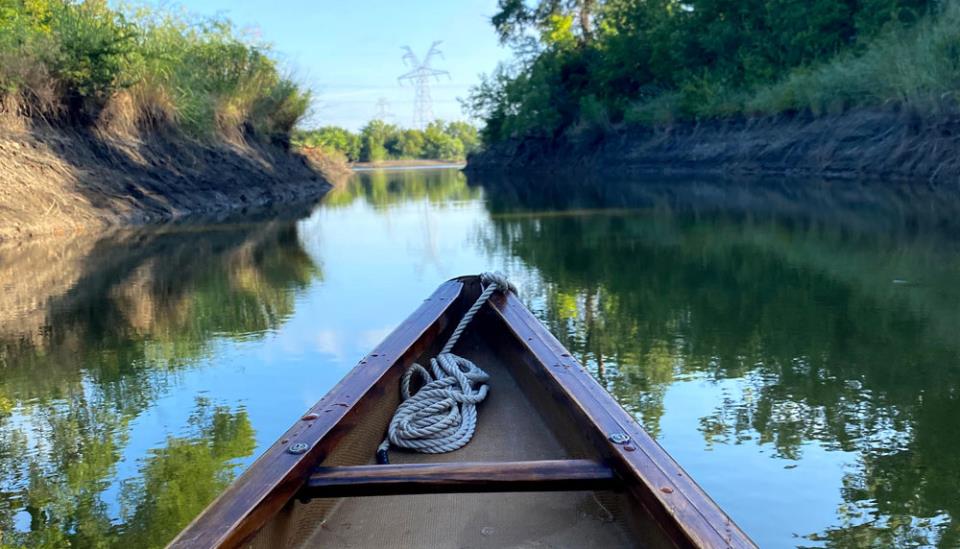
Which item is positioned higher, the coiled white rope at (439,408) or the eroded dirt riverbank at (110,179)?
the eroded dirt riverbank at (110,179)

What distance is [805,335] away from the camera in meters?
4.58

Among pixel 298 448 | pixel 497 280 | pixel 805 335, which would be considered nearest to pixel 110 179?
pixel 497 280

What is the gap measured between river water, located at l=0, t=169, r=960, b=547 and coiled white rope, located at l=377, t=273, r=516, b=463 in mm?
713

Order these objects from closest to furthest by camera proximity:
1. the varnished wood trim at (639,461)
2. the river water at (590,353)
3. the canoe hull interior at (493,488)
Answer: the varnished wood trim at (639,461), the canoe hull interior at (493,488), the river water at (590,353)

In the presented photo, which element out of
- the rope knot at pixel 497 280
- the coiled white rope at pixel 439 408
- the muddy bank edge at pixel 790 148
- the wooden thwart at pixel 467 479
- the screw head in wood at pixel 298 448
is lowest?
the coiled white rope at pixel 439 408

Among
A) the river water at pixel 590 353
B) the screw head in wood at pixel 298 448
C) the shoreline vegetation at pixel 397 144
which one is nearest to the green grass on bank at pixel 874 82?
the river water at pixel 590 353

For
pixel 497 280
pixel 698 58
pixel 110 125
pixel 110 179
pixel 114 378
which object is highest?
pixel 698 58

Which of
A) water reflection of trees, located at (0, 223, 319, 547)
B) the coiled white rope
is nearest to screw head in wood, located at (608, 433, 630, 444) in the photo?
the coiled white rope

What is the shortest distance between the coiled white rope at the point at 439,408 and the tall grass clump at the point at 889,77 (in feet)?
43.3

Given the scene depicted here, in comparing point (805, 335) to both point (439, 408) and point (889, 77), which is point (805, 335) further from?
point (889, 77)

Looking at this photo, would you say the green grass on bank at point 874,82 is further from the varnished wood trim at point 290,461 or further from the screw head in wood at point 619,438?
the screw head in wood at point 619,438

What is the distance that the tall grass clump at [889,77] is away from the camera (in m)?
14.0

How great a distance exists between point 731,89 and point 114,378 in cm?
2238

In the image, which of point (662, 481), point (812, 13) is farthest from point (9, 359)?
point (812, 13)
